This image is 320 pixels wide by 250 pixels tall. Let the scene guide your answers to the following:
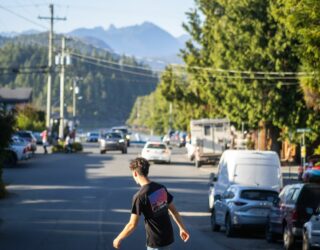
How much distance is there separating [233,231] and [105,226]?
11.8 feet

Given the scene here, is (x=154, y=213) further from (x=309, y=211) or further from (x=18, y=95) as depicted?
(x=18, y=95)

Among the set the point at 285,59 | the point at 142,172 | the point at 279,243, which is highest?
the point at 285,59

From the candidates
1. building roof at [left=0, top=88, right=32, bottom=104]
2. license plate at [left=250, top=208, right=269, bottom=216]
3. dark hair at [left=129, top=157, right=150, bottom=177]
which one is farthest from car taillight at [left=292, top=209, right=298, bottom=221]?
building roof at [left=0, top=88, right=32, bottom=104]

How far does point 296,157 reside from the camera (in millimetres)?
64625

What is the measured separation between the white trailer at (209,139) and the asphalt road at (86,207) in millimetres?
1407

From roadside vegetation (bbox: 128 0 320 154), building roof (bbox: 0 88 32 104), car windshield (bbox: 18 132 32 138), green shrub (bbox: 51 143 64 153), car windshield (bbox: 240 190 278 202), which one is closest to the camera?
car windshield (bbox: 240 190 278 202)

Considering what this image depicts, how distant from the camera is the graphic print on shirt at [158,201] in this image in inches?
477

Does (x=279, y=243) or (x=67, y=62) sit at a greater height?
(x=67, y=62)

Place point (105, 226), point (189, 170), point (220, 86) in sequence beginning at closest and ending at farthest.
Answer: point (105, 226)
point (189, 170)
point (220, 86)

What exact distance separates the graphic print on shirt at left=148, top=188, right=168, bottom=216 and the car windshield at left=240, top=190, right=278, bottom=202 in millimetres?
13274

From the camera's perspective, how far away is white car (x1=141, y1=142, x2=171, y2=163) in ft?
200

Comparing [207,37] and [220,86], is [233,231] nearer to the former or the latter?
[220,86]

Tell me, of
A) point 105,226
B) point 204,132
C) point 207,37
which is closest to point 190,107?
point 207,37

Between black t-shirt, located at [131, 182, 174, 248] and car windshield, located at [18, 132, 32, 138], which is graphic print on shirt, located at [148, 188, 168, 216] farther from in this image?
car windshield, located at [18, 132, 32, 138]
